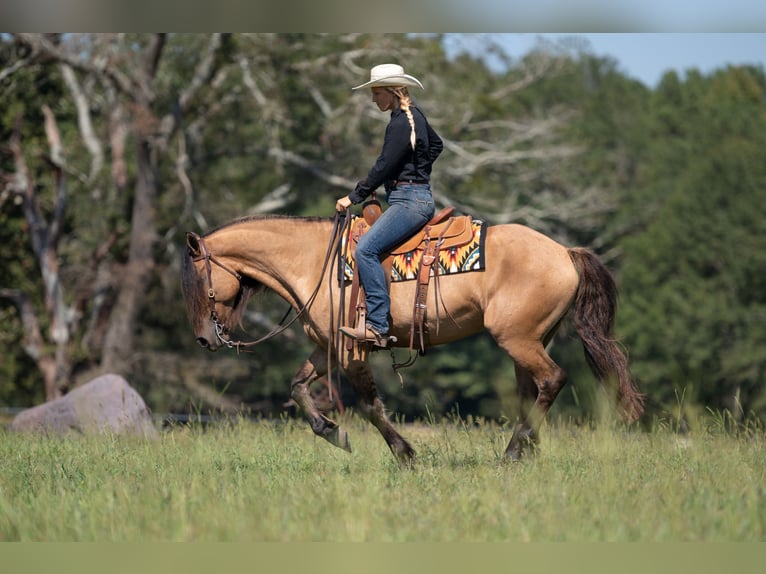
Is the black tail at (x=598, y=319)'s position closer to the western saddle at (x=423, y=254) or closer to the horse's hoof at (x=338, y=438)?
the western saddle at (x=423, y=254)

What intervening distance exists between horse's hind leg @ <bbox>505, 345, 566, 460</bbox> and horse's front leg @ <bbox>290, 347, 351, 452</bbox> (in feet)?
3.91

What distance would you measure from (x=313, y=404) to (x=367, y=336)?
70cm

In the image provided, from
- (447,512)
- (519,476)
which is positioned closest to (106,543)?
(447,512)

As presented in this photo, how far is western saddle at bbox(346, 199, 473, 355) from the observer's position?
711cm

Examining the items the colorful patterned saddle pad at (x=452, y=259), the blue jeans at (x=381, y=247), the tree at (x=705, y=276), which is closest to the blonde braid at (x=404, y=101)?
the blue jeans at (x=381, y=247)

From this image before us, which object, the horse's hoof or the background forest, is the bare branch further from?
the horse's hoof

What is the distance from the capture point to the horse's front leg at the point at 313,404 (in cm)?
720

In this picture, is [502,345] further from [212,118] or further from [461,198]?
[212,118]

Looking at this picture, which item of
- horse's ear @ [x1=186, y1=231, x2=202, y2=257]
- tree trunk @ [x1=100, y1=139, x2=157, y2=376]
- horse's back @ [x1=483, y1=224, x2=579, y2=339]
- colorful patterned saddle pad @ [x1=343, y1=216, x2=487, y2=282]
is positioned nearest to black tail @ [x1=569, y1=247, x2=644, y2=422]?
horse's back @ [x1=483, y1=224, x2=579, y2=339]

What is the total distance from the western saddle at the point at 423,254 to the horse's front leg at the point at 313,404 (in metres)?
0.41

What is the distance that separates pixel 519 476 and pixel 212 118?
2205 centimetres

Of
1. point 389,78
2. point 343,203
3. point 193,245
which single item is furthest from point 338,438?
point 389,78

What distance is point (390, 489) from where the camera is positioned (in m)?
5.97

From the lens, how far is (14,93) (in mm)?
23703
